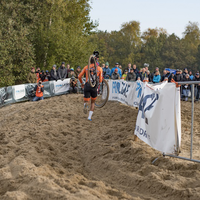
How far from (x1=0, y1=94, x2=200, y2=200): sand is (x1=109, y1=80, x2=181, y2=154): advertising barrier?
0.35m

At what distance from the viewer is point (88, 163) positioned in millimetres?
6320

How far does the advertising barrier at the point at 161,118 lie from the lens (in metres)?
5.27

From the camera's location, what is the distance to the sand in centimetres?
Answer: 436

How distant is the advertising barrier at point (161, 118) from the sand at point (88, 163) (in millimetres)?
349

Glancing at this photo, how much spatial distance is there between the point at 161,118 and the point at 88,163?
78.2 inches

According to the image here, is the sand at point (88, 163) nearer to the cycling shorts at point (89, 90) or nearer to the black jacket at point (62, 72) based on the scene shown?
the cycling shorts at point (89, 90)

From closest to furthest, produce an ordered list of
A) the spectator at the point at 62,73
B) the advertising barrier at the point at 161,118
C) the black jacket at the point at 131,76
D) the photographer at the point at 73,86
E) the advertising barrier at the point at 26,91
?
Answer: the advertising barrier at the point at 161,118 < the black jacket at the point at 131,76 < the advertising barrier at the point at 26,91 < the photographer at the point at 73,86 < the spectator at the point at 62,73

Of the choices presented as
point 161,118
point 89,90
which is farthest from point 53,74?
point 161,118

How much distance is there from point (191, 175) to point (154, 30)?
79146mm

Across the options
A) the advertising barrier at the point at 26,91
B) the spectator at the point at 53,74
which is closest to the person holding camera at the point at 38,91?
the advertising barrier at the point at 26,91

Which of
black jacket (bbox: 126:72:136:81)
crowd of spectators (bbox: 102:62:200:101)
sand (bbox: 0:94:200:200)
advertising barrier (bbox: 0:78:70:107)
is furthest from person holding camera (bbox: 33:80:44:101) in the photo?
sand (bbox: 0:94:200:200)

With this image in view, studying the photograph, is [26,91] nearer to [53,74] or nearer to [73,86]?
[53,74]

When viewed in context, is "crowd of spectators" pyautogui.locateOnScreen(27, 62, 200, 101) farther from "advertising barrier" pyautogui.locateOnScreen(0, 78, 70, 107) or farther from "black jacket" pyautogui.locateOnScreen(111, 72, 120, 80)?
"advertising barrier" pyautogui.locateOnScreen(0, 78, 70, 107)

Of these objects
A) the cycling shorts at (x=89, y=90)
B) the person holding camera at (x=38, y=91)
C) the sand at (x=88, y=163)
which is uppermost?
the cycling shorts at (x=89, y=90)
